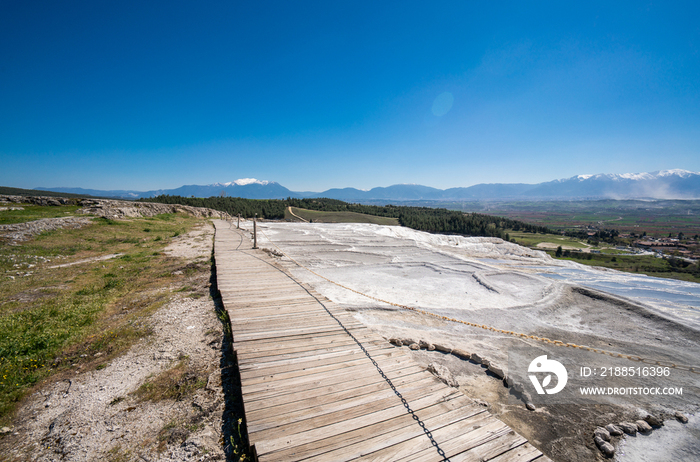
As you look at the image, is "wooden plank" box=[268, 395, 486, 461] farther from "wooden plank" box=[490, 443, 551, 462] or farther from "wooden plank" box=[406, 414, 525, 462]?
"wooden plank" box=[490, 443, 551, 462]

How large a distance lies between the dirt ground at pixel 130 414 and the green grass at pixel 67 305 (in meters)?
0.51

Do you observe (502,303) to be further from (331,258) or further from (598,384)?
(331,258)

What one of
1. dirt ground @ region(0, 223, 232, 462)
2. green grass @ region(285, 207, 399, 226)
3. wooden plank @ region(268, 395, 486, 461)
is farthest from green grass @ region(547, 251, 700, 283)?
dirt ground @ region(0, 223, 232, 462)

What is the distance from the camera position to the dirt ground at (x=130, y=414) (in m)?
3.55

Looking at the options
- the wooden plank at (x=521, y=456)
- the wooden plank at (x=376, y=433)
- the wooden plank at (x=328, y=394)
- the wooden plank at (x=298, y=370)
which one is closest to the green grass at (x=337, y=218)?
the wooden plank at (x=298, y=370)

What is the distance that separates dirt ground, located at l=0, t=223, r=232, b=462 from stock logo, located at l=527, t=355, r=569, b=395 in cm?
695

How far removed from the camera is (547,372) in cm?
672

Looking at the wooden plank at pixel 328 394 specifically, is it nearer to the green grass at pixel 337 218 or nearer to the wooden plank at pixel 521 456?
the wooden plank at pixel 521 456

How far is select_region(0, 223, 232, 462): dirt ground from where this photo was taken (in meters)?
3.55

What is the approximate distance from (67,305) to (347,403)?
33.3ft

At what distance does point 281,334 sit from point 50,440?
3575mm

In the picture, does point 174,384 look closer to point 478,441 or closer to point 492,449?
point 478,441

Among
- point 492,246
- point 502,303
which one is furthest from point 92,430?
point 492,246

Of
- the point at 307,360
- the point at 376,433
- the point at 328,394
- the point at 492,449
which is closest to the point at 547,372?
the point at 492,449
